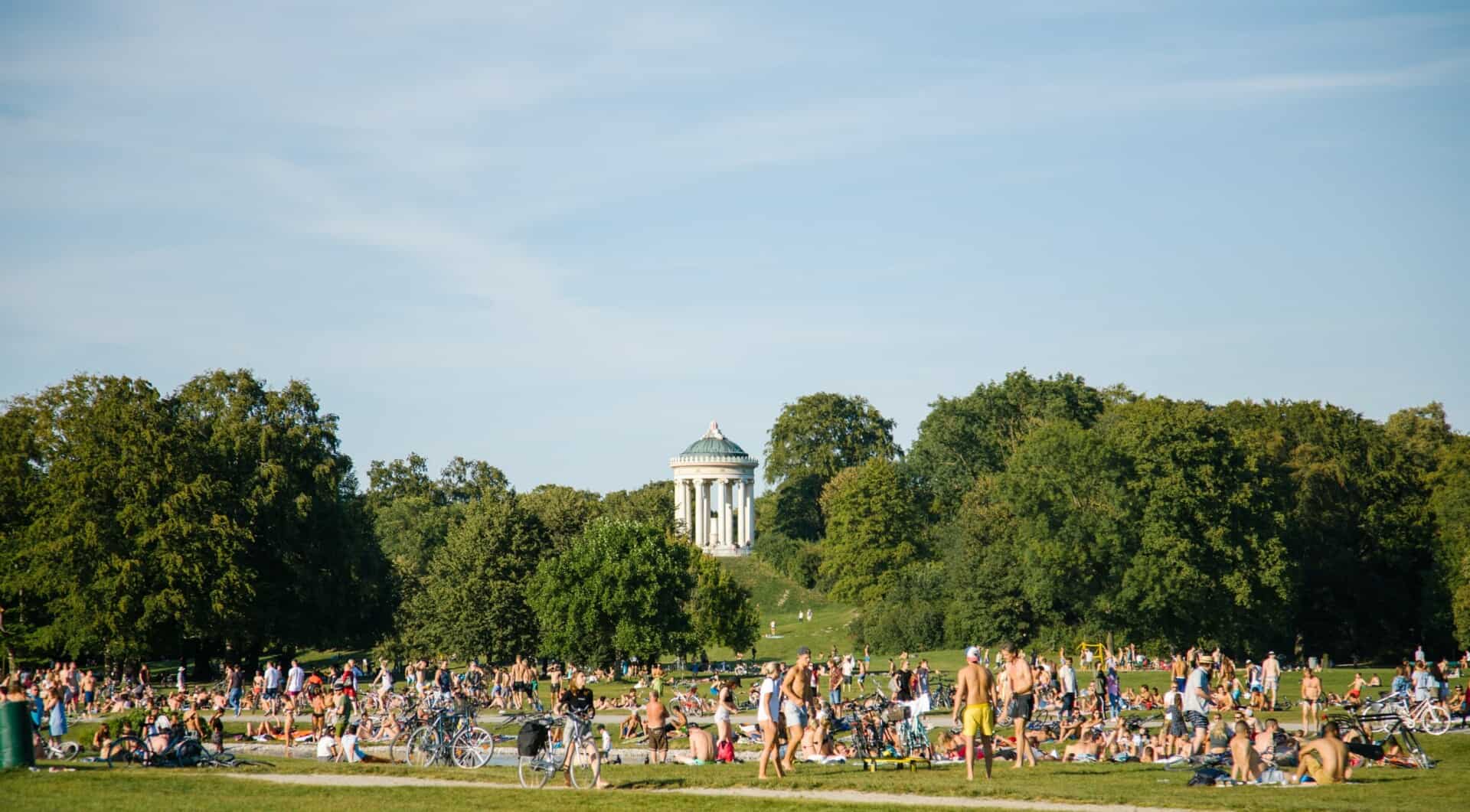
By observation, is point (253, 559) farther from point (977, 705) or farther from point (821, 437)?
point (821, 437)

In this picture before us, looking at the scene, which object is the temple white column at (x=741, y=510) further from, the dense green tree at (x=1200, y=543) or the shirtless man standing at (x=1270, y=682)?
the shirtless man standing at (x=1270, y=682)

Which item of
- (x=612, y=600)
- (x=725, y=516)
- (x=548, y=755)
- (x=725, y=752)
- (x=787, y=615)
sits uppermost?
(x=725, y=516)

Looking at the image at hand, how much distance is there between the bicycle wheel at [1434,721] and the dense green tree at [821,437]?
7398 centimetres

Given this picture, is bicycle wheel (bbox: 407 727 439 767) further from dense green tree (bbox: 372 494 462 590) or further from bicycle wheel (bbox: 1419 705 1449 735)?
dense green tree (bbox: 372 494 462 590)

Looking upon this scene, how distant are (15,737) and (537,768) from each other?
22.7 ft

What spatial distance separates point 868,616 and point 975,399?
2077 cm

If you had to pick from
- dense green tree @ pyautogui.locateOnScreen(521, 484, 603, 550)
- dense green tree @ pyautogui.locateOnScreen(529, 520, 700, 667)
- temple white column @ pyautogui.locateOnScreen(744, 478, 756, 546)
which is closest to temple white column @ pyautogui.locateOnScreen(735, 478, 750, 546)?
temple white column @ pyautogui.locateOnScreen(744, 478, 756, 546)

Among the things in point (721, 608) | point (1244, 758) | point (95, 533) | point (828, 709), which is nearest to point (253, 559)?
point (95, 533)

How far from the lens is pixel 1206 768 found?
18031 mm

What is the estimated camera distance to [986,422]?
83.2m

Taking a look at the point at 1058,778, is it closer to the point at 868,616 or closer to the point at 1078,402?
the point at 868,616

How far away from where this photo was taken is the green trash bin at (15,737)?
19016 mm

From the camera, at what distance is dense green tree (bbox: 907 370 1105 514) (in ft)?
263

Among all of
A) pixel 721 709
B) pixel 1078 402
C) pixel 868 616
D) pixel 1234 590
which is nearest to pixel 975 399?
pixel 1078 402
